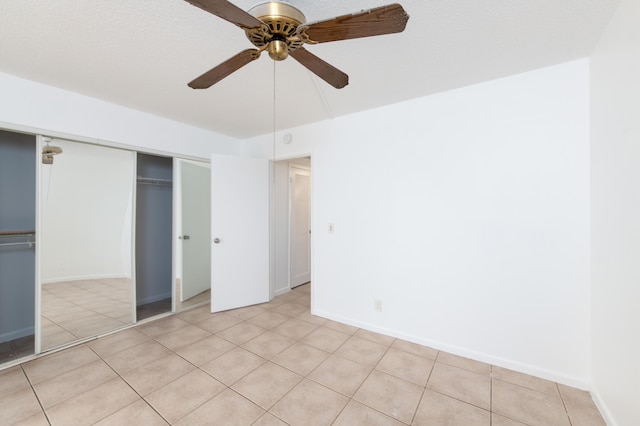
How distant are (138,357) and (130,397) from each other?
1.84 feet

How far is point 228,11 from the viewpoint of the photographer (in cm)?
96

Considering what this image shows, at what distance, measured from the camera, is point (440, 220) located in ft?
7.55

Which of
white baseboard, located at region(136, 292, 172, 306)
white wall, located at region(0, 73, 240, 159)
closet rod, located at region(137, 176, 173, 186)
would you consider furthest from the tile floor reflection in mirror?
white wall, located at region(0, 73, 240, 159)

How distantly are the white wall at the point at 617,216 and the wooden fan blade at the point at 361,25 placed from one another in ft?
4.12

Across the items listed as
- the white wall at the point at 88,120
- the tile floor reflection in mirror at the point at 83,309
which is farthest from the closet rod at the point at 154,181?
the tile floor reflection in mirror at the point at 83,309

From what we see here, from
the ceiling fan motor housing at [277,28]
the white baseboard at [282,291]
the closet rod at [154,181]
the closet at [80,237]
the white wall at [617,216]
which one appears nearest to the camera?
the ceiling fan motor housing at [277,28]

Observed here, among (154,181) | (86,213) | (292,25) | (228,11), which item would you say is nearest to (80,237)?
(86,213)

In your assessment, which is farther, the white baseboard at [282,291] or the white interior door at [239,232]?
the white baseboard at [282,291]

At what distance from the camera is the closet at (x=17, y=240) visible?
7.61 ft

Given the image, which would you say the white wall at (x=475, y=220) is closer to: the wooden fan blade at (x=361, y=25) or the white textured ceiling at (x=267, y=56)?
the white textured ceiling at (x=267, y=56)

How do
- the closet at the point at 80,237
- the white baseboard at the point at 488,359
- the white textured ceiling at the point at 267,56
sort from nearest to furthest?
1. the white textured ceiling at the point at 267,56
2. the white baseboard at the point at 488,359
3. the closet at the point at 80,237

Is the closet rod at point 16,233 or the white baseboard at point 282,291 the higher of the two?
the closet rod at point 16,233

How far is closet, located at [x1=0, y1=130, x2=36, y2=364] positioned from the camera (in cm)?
232

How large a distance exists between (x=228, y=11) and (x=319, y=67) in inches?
20.9
